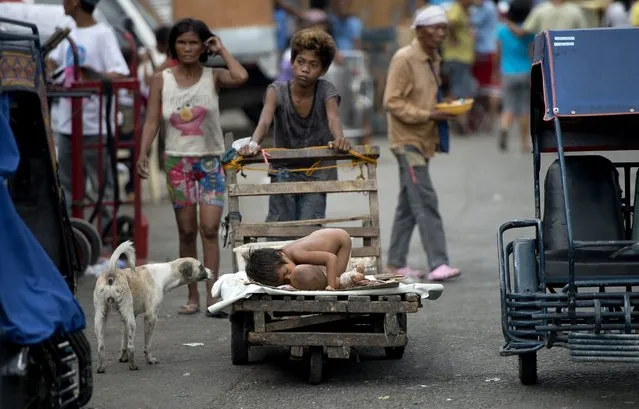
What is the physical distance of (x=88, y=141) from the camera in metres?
11.9

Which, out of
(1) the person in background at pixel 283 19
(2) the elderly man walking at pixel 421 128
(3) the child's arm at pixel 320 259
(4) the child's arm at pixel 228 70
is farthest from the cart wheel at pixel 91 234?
(1) the person in background at pixel 283 19

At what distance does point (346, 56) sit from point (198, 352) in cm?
1308

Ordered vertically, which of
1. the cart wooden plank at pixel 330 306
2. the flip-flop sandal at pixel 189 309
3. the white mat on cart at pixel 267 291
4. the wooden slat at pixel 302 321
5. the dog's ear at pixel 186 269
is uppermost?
the dog's ear at pixel 186 269

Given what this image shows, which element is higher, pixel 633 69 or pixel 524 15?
pixel 524 15

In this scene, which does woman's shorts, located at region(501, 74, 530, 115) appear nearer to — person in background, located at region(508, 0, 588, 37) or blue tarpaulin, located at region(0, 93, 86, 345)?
person in background, located at region(508, 0, 588, 37)

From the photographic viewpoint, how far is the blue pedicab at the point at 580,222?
6617 mm

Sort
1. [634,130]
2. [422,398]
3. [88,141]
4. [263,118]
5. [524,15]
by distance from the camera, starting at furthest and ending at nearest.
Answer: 1. [524,15]
2. [88,141]
3. [263,118]
4. [634,130]
5. [422,398]

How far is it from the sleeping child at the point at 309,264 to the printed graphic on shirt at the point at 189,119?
6.03 feet

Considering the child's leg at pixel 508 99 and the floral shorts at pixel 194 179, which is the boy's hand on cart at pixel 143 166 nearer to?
the floral shorts at pixel 194 179

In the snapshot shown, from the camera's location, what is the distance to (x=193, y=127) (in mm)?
9148

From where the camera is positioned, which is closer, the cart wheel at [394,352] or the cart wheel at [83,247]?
the cart wheel at [394,352]

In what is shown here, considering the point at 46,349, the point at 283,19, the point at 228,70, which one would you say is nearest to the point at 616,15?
the point at 283,19

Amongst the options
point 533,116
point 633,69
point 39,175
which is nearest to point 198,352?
point 39,175

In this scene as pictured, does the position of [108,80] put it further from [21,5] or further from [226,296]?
→ [226,296]
